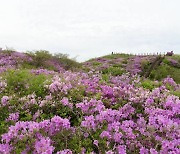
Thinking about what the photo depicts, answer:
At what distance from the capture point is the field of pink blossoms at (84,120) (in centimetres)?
601

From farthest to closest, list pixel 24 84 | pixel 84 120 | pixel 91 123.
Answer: pixel 24 84 → pixel 84 120 → pixel 91 123

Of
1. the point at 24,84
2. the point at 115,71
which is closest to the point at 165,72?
the point at 115,71

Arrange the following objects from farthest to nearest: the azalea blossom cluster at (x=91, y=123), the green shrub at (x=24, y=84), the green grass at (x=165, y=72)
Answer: the green grass at (x=165, y=72) < the green shrub at (x=24, y=84) < the azalea blossom cluster at (x=91, y=123)

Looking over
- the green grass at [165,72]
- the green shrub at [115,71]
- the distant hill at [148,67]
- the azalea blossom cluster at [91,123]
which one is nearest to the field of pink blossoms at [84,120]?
the azalea blossom cluster at [91,123]

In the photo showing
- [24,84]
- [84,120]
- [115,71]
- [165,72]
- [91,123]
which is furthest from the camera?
[165,72]

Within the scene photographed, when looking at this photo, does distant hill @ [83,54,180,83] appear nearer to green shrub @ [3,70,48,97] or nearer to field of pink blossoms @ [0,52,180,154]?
green shrub @ [3,70,48,97]

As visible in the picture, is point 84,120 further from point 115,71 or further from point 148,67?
point 148,67

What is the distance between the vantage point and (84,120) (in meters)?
7.18

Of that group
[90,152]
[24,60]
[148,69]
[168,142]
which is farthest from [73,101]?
A: [148,69]

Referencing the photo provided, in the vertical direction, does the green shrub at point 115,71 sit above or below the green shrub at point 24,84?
below

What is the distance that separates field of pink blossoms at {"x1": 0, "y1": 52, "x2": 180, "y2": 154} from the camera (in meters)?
6.01

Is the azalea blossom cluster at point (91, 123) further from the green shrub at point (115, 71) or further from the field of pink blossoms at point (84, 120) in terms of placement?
the green shrub at point (115, 71)

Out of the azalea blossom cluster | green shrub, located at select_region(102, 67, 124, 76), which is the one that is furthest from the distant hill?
the azalea blossom cluster

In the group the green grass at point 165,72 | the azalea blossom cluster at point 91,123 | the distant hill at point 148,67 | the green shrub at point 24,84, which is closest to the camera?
the azalea blossom cluster at point 91,123
